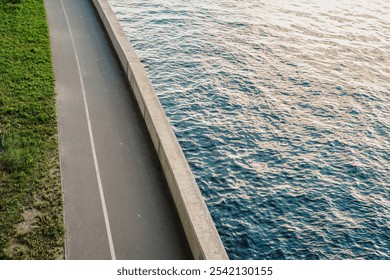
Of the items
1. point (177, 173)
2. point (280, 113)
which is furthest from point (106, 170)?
point (280, 113)

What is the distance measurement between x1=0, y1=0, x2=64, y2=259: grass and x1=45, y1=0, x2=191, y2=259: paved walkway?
0.46 meters

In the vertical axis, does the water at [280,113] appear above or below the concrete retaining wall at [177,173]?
below

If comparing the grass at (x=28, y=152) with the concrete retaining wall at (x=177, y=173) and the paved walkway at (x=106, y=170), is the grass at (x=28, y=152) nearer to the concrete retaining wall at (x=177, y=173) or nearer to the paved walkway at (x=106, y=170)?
the paved walkway at (x=106, y=170)

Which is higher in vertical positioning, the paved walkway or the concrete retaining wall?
the concrete retaining wall

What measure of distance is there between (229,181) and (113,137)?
6.22m

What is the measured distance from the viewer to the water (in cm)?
2306

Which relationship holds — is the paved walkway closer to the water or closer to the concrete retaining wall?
the concrete retaining wall

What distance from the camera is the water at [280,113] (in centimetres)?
2306

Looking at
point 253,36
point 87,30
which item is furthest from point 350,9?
point 87,30

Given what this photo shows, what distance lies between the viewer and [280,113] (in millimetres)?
31297

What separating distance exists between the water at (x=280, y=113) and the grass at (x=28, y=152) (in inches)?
292

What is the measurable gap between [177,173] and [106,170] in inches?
134

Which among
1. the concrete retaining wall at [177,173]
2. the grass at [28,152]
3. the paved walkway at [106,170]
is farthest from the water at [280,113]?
the grass at [28,152]

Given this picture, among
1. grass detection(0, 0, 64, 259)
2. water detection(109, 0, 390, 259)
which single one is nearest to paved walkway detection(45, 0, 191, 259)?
grass detection(0, 0, 64, 259)
